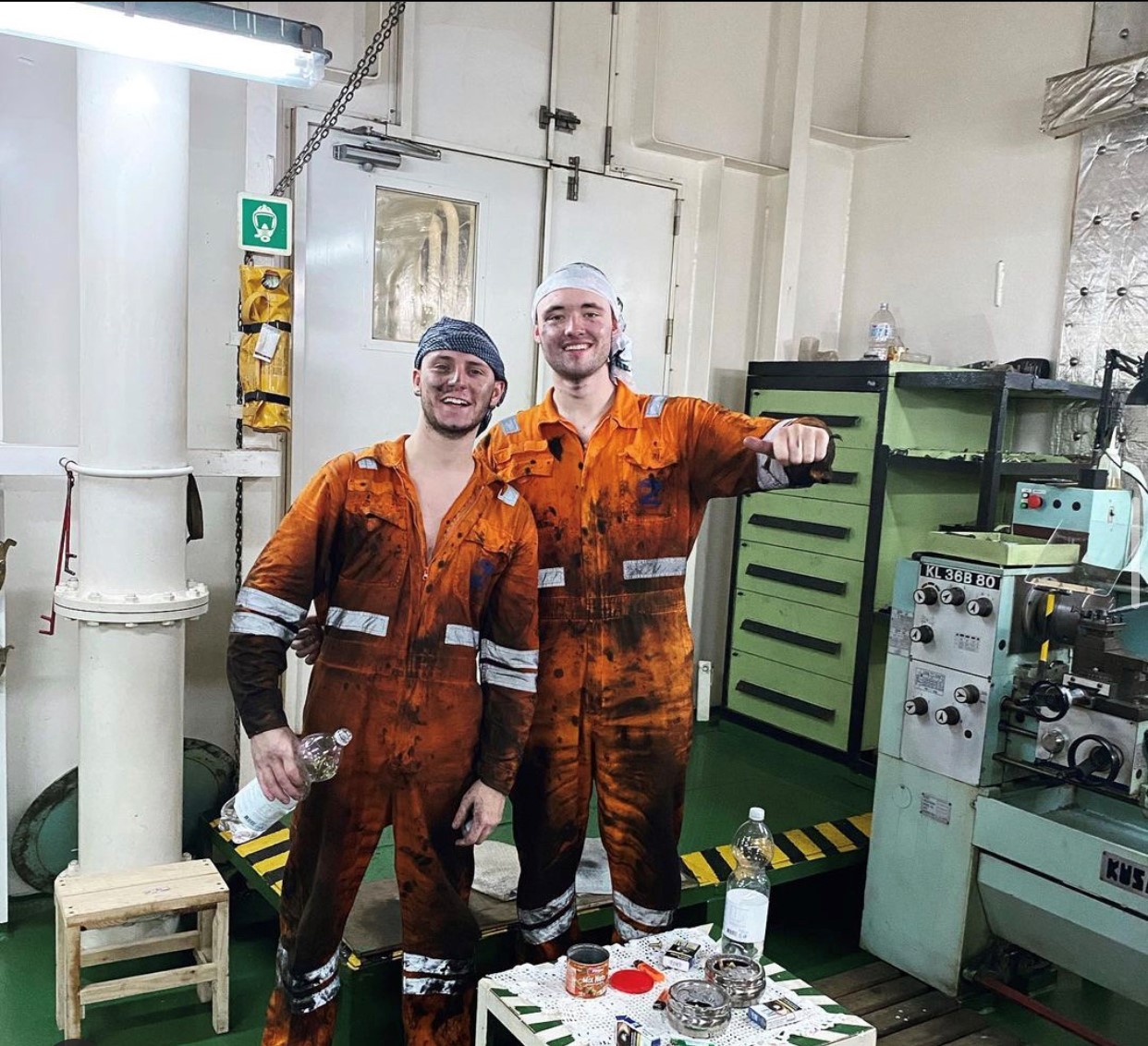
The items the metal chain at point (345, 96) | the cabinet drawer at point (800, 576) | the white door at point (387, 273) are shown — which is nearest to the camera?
the metal chain at point (345, 96)

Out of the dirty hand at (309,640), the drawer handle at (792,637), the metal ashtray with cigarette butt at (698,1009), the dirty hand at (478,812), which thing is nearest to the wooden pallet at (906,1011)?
the metal ashtray with cigarette butt at (698,1009)

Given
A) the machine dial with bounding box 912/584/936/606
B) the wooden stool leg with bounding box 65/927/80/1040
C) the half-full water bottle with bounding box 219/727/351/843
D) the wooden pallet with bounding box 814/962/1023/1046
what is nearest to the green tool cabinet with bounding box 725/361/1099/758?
the machine dial with bounding box 912/584/936/606

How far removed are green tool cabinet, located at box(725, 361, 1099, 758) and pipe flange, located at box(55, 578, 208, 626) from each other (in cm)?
248

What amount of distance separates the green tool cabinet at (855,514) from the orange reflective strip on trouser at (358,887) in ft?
7.24

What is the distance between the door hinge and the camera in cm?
382

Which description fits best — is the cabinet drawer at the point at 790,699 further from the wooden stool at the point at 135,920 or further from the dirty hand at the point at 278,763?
the dirty hand at the point at 278,763

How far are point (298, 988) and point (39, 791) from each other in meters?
1.48

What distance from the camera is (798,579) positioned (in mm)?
4102

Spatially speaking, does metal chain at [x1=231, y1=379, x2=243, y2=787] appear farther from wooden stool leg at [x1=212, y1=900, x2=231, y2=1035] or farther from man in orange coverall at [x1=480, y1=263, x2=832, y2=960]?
man in orange coverall at [x1=480, y1=263, x2=832, y2=960]

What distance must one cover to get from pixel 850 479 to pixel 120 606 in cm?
265

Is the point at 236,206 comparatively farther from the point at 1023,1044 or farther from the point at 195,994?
the point at 1023,1044

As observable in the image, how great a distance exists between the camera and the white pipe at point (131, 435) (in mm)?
2363

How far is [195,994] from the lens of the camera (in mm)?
2625

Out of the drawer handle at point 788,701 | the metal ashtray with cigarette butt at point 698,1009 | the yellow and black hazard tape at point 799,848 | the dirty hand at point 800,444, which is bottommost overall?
the yellow and black hazard tape at point 799,848
